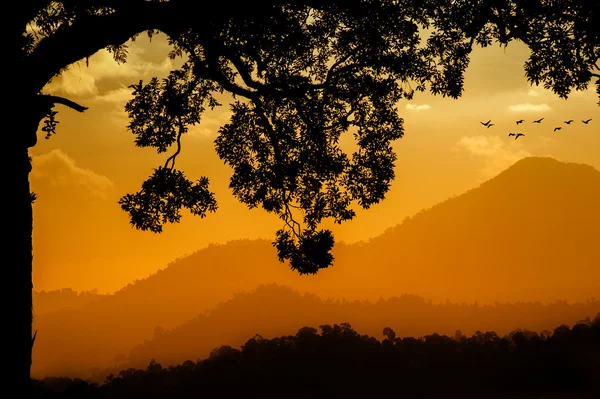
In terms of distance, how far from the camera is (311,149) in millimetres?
14906

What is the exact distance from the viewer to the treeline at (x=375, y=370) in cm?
1750

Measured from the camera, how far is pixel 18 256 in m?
7.37

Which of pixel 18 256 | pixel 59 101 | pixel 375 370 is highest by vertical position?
pixel 59 101

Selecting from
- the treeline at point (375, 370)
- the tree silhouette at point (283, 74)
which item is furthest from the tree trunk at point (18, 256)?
the treeline at point (375, 370)

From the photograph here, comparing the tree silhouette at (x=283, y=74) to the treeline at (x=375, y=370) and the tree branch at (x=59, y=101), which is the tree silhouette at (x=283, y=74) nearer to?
the tree branch at (x=59, y=101)

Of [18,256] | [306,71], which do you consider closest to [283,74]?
[306,71]

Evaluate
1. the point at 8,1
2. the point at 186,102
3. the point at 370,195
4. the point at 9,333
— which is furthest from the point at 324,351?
the point at 8,1

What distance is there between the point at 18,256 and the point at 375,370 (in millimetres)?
15654

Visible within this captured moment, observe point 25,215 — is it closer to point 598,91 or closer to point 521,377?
point 598,91

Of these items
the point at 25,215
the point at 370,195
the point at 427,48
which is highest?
the point at 427,48

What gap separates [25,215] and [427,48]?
1049 centimetres

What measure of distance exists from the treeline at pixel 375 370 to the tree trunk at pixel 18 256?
11.6 m

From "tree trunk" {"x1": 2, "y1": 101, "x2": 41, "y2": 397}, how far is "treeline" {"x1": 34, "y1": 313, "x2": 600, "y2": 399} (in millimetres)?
11558

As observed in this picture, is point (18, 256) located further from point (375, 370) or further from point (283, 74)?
point (375, 370)
